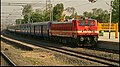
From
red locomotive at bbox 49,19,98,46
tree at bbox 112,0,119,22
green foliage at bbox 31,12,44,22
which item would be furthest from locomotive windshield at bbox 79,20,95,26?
green foliage at bbox 31,12,44,22

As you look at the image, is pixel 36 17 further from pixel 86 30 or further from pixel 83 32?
pixel 83 32

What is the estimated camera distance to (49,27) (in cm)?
3884

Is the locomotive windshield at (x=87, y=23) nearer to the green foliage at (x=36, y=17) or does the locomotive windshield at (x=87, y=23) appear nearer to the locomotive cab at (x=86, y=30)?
the locomotive cab at (x=86, y=30)

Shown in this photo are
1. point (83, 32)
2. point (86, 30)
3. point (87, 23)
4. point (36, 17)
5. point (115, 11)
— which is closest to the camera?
point (83, 32)


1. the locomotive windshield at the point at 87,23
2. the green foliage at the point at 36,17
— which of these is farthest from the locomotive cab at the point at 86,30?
the green foliage at the point at 36,17

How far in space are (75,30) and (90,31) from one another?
4.83 feet

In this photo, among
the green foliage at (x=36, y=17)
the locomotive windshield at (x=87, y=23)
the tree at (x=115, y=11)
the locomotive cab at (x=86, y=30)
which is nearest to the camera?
the locomotive cab at (x=86, y=30)

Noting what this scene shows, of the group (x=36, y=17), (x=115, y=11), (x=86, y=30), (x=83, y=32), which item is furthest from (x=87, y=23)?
(x=36, y=17)

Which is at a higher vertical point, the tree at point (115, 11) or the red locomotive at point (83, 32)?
the tree at point (115, 11)

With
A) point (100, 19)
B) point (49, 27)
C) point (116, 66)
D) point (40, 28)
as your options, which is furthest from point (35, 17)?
point (116, 66)

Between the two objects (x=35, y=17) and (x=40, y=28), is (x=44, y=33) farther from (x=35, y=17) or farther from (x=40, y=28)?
(x=35, y=17)

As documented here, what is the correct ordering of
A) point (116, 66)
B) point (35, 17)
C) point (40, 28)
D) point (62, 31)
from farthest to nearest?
1. point (35, 17)
2. point (40, 28)
3. point (62, 31)
4. point (116, 66)

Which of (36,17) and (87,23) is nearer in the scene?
(87,23)

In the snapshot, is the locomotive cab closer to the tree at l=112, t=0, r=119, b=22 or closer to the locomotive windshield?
the locomotive windshield
